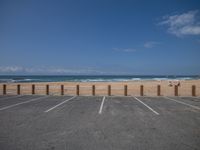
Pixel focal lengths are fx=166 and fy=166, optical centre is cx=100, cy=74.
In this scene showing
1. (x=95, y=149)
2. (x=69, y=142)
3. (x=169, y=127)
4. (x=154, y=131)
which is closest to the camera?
(x=95, y=149)

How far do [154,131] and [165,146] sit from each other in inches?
49.8

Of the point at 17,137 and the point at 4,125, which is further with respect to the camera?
the point at 4,125

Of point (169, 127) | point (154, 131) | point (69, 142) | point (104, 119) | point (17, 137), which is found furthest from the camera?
point (104, 119)

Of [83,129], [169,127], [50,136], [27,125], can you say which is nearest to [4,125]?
[27,125]

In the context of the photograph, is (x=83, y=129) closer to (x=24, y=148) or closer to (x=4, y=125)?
(x=24, y=148)

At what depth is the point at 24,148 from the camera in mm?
4586

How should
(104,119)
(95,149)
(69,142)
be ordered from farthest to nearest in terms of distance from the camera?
1. (104,119)
2. (69,142)
3. (95,149)

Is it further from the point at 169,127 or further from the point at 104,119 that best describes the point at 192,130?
the point at 104,119

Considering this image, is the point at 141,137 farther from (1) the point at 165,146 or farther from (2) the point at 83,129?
(2) the point at 83,129

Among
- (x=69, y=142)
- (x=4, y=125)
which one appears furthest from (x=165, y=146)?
(x=4, y=125)

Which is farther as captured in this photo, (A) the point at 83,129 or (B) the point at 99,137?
(A) the point at 83,129

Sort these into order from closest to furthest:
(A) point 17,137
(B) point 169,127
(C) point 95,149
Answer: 1. (C) point 95,149
2. (A) point 17,137
3. (B) point 169,127

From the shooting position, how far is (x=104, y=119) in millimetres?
7652

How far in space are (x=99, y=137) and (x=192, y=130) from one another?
137 inches
